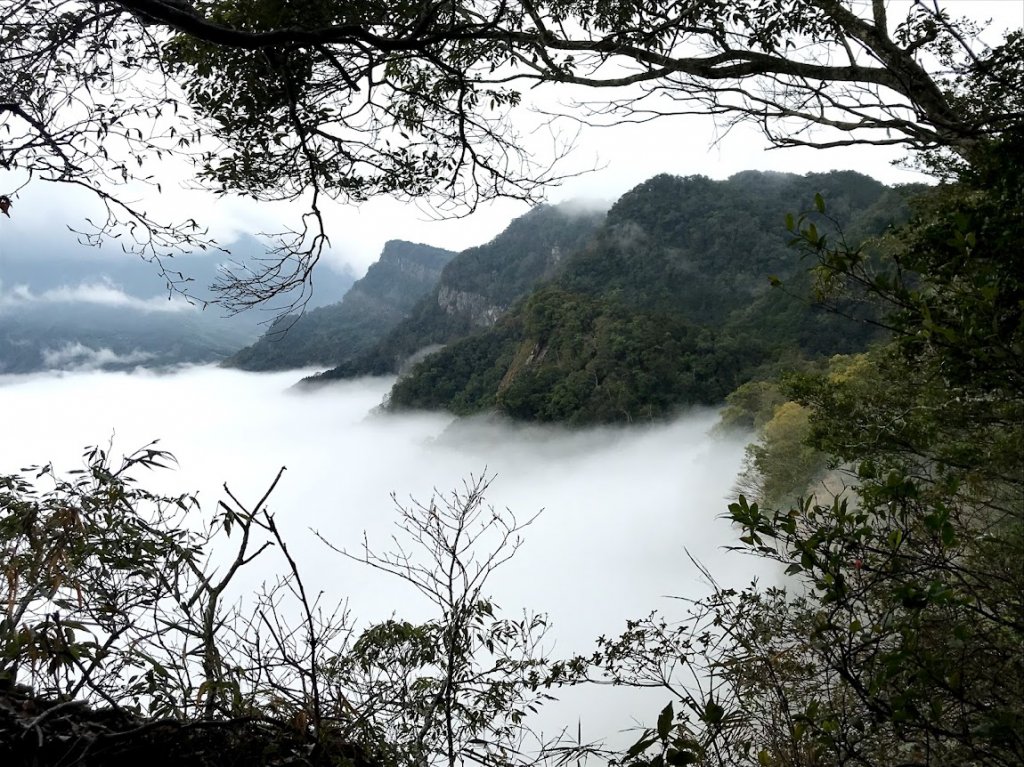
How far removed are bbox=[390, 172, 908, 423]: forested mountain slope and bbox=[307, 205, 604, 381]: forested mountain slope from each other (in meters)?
18.8

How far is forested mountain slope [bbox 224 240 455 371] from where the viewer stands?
4063 inches

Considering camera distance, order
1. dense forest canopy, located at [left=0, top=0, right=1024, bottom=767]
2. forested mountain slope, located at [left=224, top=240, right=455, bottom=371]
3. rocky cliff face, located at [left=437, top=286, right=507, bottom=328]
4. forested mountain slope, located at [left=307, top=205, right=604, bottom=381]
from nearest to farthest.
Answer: dense forest canopy, located at [left=0, top=0, right=1024, bottom=767] → rocky cliff face, located at [left=437, top=286, right=507, bottom=328] → forested mountain slope, located at [left=307, top=205, right=604, bottom=381] → forested mountain slope, located at [left=224, top=240, right=455, bottom=371]

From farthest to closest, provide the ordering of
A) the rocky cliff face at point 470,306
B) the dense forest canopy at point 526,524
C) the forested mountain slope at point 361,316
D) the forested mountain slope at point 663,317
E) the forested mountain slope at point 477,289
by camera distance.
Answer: the forested mountain slope at point 361,316
the forested mountain slope at point 477,289
the rocky cliff face at point 470,306
the forested mountain slope at point 663,317
the dense forest canopy at point 526,524

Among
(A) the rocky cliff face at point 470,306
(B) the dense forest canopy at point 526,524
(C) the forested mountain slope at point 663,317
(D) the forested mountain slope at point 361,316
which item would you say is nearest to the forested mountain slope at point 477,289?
(A) the rocky cliff face at point 470,306

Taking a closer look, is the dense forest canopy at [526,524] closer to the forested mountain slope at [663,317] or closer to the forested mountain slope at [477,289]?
the forested mountain slope at [663,317]

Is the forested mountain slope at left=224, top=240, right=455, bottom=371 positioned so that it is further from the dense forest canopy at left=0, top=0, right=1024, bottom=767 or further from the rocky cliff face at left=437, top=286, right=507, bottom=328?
the dense forest canopy at left=0, top=0, right=1024, bottom=767

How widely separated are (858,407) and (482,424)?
139 ft

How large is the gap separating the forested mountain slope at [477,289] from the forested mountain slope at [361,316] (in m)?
13.4

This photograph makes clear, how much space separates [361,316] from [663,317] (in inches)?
3674

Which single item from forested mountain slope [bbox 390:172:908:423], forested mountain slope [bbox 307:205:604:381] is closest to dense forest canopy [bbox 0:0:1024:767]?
forested mountain slope [bbox 390:172:908:423]

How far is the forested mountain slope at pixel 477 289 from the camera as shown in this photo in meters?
80.1

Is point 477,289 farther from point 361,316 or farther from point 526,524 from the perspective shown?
point 526,524

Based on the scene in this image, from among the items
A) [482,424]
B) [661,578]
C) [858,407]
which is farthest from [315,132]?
[482,424]

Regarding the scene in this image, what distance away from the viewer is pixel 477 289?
271 feet
